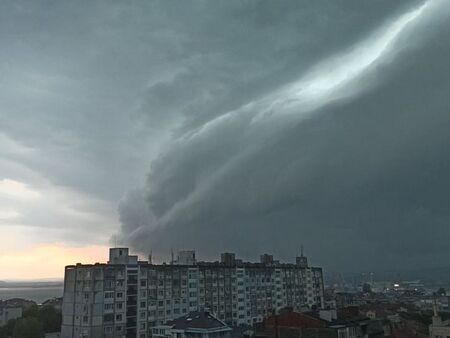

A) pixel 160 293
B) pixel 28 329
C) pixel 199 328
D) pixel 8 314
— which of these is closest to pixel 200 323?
pixel 199 328

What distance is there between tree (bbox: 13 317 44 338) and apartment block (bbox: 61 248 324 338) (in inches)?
312

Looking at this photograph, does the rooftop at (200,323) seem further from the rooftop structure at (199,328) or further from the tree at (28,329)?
the tree at (28,329)

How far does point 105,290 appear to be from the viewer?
10256cm

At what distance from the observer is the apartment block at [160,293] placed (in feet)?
336

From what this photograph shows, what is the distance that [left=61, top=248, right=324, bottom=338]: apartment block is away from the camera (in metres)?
103

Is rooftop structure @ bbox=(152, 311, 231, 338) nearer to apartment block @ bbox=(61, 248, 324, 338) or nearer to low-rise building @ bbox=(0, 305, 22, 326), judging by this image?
apartment block @ bbox=(61, 248, 324, 338)

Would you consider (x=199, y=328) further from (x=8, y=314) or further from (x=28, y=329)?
(x=8, y=314)

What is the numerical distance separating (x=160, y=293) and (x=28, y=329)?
30075 mm

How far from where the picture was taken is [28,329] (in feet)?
357

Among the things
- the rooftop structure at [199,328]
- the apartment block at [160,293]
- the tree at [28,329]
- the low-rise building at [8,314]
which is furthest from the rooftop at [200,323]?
the low-rise building at [8,314]

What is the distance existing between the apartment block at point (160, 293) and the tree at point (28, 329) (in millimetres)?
7922

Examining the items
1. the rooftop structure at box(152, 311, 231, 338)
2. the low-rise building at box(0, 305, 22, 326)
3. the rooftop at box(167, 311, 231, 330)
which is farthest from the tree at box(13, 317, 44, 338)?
the rooftop at box(167, 311, 231, 330)

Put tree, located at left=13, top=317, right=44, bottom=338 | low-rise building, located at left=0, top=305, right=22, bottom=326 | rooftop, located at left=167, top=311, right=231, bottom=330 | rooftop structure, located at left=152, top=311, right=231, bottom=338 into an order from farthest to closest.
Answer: low-rise building, located at left=0, top=305, right=22, bottom=326, tree, located at left=13, top=317, right=44, bottom=338, rooftop, located at left=167, top=311, right=231, bottom=330, rooftop structure, located at left=152, top=311, right=231, bottom=338

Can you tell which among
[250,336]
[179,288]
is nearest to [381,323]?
[250,336]
